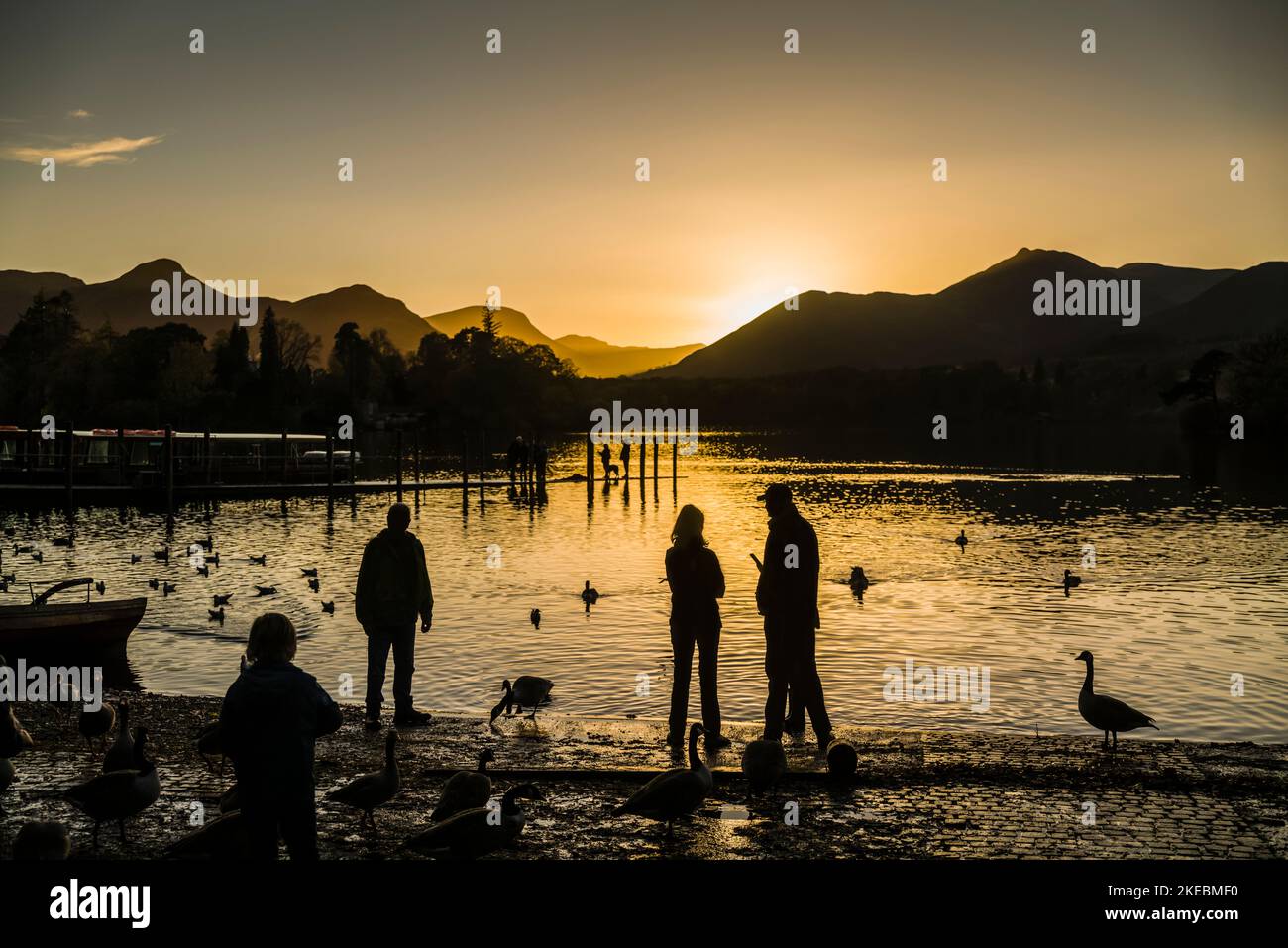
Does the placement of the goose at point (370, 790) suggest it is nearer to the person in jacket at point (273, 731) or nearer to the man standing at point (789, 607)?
the person in jacket at point (273, 731)

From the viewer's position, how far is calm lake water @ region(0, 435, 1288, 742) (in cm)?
1917

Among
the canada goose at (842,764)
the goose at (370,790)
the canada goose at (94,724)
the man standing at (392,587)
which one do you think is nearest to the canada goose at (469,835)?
the goose at (370,790)

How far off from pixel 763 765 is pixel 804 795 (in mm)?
798

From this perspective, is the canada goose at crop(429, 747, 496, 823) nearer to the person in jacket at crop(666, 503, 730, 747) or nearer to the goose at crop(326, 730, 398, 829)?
the goose at crop(326, 730, 398, 829)

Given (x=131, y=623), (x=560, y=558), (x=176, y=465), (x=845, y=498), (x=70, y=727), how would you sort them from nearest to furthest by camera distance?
(x=70, y=727) < (x=131, y=623) < (x=560, y=558) < (x=176, y=465) < (x=845, y=498)

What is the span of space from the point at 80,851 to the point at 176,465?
60.7 metres

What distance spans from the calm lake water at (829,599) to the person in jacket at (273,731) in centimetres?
1082

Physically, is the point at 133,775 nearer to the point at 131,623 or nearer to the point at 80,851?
the point at 80,851

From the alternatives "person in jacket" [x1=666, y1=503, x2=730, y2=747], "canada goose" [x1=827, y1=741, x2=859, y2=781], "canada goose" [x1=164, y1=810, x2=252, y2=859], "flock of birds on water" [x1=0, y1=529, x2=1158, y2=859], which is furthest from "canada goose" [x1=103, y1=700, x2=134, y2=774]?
"canada goose" [x1=827, y1=741, x2=859, y2=781]

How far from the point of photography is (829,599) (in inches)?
1205

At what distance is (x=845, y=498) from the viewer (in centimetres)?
7012

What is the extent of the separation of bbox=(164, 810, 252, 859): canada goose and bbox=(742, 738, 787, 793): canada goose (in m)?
4.84
